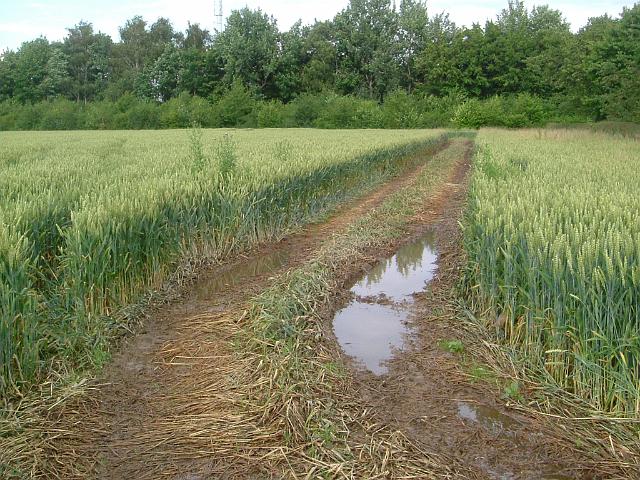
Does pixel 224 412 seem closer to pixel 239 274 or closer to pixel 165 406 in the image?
→ pixel 165 406

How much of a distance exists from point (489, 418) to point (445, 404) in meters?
0.31

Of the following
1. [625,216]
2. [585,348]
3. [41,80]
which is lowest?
[585,348]

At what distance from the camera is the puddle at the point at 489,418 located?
374cm

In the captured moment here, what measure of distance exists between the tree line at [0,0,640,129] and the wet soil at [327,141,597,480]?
36.9 m

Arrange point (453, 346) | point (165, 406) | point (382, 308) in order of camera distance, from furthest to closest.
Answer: point (382, 308), point (453, 346), point (165, 406)

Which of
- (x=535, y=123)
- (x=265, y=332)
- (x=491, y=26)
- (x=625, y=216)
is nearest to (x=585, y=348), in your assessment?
(x=625, y=216)

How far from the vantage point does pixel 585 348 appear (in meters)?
3.75

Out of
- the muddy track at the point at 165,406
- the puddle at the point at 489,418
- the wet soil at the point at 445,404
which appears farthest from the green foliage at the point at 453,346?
the muddy track at the point at 165,406

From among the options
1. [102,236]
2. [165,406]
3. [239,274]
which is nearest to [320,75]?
[239,274]

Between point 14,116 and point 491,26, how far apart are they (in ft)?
148

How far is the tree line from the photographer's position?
149 feet

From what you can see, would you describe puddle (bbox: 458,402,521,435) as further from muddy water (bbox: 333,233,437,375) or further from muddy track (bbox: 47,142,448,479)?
muddy track (bbox: 47,142,448,479)

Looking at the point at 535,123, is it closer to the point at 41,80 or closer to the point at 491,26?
the point at 491,26

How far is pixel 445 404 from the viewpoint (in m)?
4.04
